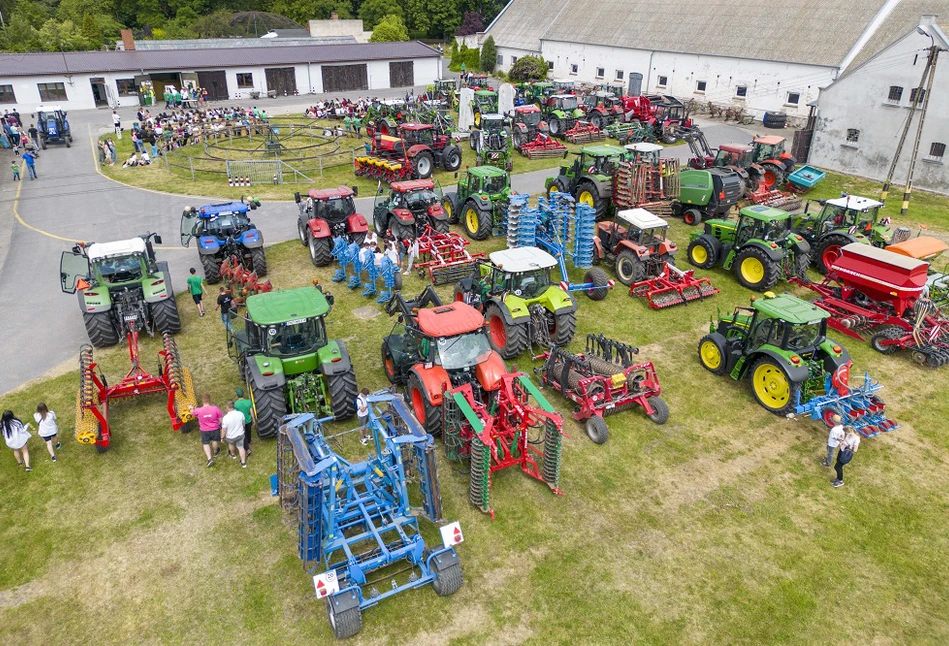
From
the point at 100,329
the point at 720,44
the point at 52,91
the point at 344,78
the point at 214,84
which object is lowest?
the point at 100,329

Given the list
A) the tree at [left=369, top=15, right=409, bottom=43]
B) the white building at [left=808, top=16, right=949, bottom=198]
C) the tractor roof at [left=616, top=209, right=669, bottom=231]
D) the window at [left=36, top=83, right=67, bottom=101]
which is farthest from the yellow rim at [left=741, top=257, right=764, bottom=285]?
the tree at [left=369, top=15, right=409, bottom=43]

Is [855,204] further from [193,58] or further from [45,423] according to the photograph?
[193,58]

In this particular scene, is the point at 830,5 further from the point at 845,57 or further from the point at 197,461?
the point at 197,461

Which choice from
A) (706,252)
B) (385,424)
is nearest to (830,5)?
(706,252)

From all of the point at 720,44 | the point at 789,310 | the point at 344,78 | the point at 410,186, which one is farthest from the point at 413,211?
the point at 344,78

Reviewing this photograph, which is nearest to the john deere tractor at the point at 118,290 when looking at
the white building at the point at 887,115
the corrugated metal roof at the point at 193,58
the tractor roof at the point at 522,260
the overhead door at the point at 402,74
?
the tractor roof at the point at 522,260
